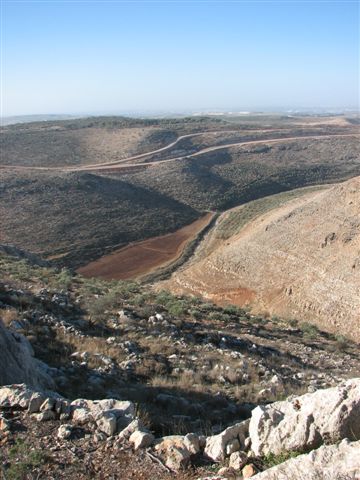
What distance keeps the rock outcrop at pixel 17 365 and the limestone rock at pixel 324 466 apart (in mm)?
4258

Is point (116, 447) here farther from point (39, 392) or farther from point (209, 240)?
point (209, 240)

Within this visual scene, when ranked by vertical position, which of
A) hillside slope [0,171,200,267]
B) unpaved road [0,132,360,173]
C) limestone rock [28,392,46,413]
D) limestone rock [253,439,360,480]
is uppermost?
unpaved road [0,132,360,173]

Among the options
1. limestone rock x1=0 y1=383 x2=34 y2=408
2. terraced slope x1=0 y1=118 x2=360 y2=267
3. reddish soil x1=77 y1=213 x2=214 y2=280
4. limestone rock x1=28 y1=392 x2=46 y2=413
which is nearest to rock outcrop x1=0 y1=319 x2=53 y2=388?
limestone rock x1=0 y1=383 x2=34 y2=408

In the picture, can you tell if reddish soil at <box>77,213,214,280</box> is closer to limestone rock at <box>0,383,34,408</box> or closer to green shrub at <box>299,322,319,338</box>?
green shrub at <box>299,322,319,338</box>

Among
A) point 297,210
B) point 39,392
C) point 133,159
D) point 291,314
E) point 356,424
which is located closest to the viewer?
point 356,424

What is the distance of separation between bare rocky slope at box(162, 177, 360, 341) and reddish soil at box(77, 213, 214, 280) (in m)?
3.92

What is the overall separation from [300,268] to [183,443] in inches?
852

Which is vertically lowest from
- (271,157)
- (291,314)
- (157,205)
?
(291,314)

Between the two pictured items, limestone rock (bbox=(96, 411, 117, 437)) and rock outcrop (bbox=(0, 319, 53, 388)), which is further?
rock outcrop (bbox=(0, 319, 53, 388))

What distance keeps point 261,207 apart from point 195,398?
42499 millimetres

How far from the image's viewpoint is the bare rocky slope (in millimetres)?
22484

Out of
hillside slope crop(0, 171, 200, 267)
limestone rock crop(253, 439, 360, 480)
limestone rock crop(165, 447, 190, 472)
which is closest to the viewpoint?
limestone rock crop(253, 439, 360, 480)

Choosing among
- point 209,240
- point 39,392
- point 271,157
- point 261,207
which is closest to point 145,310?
point 39,392

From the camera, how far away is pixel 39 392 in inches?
250
